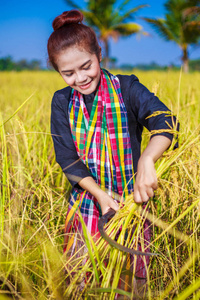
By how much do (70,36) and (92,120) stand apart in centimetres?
28

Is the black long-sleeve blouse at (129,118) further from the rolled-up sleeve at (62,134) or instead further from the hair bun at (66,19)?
the hair bun at (66,19)

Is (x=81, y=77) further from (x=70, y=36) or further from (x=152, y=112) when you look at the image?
(x=152, y=112)

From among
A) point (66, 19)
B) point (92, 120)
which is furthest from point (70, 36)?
point (92, 120)

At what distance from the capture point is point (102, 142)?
2.89ft

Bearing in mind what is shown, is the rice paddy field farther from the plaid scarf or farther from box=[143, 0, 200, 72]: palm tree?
box=[143, 0, 200, 72]: palm tree

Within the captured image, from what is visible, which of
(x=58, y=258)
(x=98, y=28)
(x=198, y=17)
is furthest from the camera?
(x=98, y=28)

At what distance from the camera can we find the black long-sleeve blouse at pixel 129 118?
765mm

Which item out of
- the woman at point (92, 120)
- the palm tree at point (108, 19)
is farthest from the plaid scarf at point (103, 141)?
the palm tree at point (108, 19)

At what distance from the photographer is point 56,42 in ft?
2.63

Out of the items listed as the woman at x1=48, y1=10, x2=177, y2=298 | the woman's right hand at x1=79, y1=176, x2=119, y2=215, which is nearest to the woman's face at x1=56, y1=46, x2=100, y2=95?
the woman at x1=48, y1=10, x2=177, y2=298

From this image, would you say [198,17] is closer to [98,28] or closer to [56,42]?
[98,28]

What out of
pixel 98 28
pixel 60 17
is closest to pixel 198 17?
pixel 98 28

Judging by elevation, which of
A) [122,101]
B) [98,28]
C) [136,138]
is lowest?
[136,138]

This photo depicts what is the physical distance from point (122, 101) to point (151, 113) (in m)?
0.15
